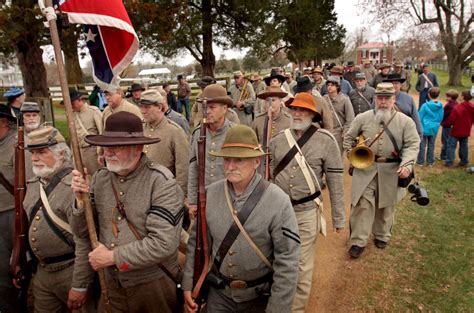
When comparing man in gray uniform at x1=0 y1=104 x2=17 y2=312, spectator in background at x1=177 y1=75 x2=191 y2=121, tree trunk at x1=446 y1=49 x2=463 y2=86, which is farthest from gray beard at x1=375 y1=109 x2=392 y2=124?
tree trunk at x1=446 y1=49 x2=463 y2=86

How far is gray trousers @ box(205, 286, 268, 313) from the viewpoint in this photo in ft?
9.82

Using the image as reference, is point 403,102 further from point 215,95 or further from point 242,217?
point 242,217

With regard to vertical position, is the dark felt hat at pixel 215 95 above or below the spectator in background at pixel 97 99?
above

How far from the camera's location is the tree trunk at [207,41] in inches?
814

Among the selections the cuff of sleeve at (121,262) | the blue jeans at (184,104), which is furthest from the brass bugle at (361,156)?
the blue jeans at (184,104)

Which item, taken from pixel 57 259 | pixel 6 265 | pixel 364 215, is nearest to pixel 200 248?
pixel 57 259

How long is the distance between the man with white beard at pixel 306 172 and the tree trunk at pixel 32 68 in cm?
946

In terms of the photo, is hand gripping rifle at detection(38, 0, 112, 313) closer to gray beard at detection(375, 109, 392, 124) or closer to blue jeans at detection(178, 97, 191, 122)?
gray beard at detection(375, 109, 392, 124)

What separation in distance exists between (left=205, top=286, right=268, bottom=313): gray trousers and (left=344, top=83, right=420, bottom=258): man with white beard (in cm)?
287

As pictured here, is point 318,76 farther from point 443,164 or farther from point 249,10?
point 249,10

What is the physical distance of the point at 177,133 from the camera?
4.95 m

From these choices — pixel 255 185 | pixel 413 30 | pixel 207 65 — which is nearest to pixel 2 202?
pixel 255 185

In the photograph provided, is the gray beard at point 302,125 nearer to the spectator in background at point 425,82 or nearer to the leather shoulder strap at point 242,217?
the leather shoulder strap at point 242,217

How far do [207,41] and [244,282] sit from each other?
66.5 feet
